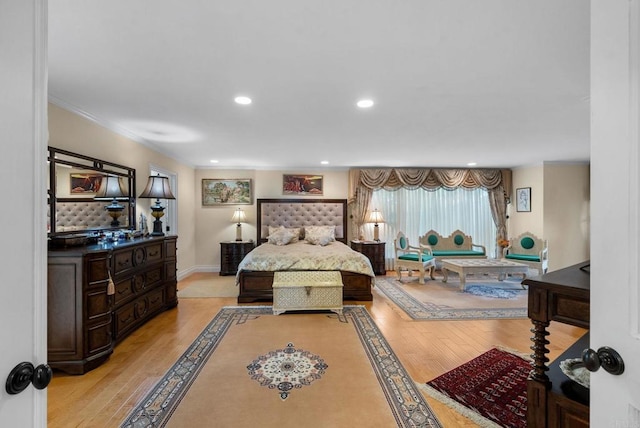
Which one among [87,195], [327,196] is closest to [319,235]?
[327,196]

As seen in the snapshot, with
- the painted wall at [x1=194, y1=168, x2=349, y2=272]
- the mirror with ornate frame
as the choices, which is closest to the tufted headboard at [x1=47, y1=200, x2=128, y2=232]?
the mirror with ornate frame

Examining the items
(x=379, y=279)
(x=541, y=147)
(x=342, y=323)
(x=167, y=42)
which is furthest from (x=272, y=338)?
(x=541, y=147)

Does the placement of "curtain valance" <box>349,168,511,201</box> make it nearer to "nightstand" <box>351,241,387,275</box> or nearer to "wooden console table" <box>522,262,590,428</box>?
"nightstand" <box>351,241,387,275</box>

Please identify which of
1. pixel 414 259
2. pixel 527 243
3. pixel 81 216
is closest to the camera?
pixel 81 216

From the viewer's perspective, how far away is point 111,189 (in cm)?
358

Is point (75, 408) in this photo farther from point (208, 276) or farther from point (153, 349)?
point (208, 276)

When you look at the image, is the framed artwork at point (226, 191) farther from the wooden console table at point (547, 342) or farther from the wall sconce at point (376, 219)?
the wooden console table at point (547, 342)

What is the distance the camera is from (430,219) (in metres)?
6.85

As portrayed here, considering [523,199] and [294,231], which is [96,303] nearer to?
[294,231]

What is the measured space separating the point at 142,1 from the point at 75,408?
259 cm

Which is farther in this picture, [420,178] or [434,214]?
[434,214]

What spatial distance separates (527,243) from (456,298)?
2.57 m

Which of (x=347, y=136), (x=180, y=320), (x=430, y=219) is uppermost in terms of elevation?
(x=347, y=136)

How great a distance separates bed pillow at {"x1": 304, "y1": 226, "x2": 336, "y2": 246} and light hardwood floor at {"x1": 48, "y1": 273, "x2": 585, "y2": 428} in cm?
188
